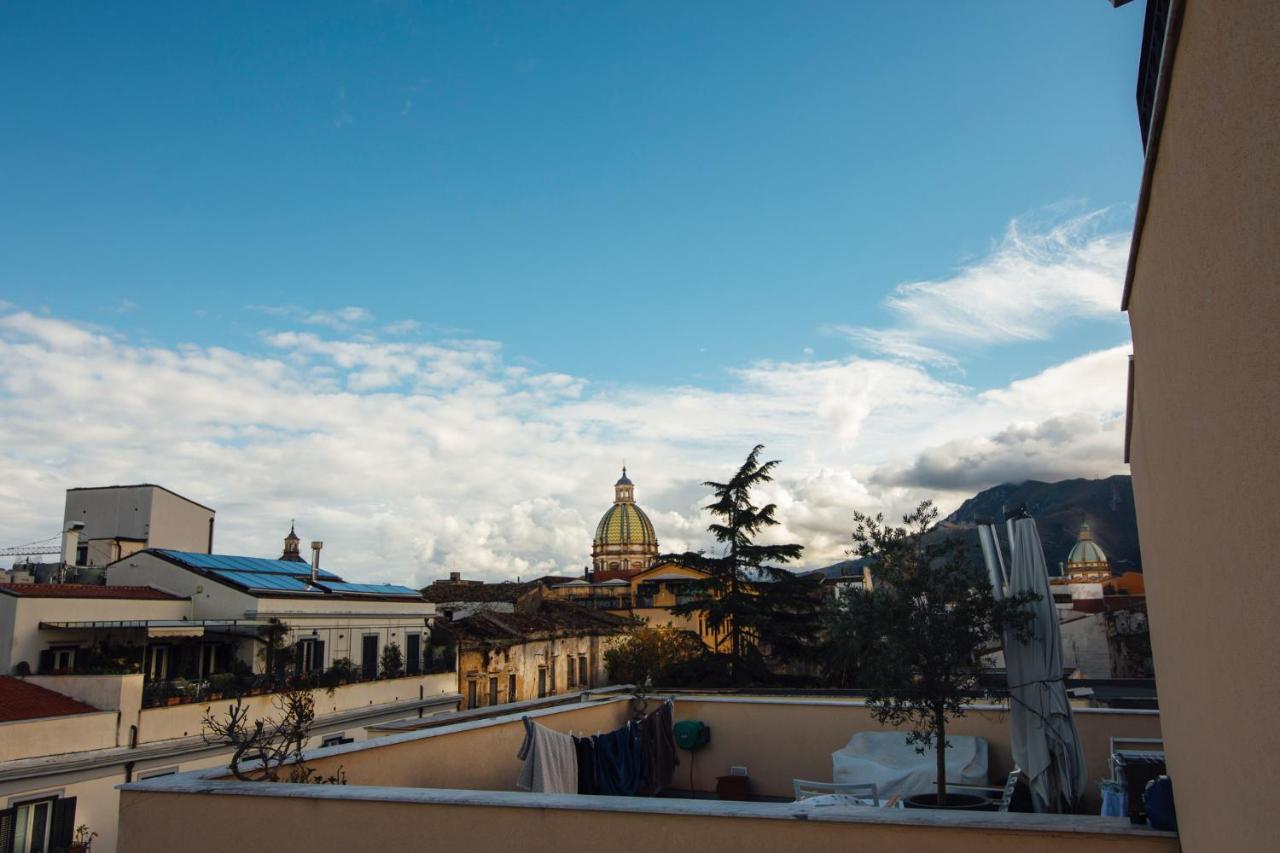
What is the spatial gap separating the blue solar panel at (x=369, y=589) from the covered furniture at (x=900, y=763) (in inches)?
854

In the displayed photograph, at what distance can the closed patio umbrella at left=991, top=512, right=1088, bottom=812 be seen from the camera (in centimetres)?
818

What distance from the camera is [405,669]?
27922mm

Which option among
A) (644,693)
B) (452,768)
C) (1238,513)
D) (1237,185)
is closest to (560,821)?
(452,768)

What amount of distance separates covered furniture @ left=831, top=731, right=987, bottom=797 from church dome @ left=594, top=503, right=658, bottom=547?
8369cm

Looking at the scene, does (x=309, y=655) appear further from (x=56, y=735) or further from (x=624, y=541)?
(x=624, y=541)

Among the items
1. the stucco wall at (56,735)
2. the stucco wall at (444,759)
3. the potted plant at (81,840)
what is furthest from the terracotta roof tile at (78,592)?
the stucco wall at (444,759)

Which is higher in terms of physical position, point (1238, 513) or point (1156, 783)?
point (1238, 513)

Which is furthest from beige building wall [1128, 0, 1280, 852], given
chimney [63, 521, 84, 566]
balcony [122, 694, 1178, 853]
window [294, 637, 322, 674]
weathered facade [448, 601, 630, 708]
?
chimney [63, 521, 84, 566]

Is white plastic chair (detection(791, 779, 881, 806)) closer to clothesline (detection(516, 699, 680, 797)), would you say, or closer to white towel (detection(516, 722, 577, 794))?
clothesline (detection(516, 699, 680, 797))

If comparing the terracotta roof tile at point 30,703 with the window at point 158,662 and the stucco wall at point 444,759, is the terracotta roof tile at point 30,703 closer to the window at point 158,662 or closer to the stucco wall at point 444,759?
the window at point 158,662

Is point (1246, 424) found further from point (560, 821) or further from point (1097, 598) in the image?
point (1097, 598)

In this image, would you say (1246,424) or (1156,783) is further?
(1156,783)

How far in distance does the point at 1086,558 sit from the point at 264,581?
321 ft

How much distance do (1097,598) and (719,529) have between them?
32.7 meters
